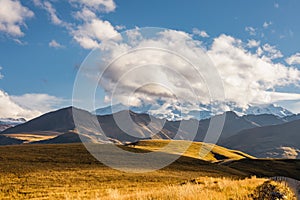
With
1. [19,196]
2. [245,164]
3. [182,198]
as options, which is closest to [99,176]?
[19,196]

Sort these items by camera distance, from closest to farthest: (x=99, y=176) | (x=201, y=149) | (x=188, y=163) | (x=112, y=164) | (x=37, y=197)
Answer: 1. (x=37, y=197)
2. (x=99, y=176)
3. (x=112, y=164)
4. (x=188, y=163)
5. (x=201, y=149)

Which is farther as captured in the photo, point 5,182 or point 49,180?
point 49,180

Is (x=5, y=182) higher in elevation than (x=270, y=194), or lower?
lower

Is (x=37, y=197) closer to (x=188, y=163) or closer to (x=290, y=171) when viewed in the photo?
(x=188, y=163)

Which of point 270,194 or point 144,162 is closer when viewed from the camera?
point 270,194

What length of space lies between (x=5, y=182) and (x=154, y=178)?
2584 centimetres

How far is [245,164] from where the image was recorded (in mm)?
112938

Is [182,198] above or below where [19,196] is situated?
above

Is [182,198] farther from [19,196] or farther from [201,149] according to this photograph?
[201,149]

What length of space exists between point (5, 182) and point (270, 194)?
1668 inches

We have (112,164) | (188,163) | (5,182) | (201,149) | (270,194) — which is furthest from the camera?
(201,149)

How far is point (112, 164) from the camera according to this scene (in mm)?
79312

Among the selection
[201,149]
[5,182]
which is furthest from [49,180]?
[201,149]

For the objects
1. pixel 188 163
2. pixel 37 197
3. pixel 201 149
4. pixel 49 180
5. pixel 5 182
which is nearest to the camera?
pixel 37 197
